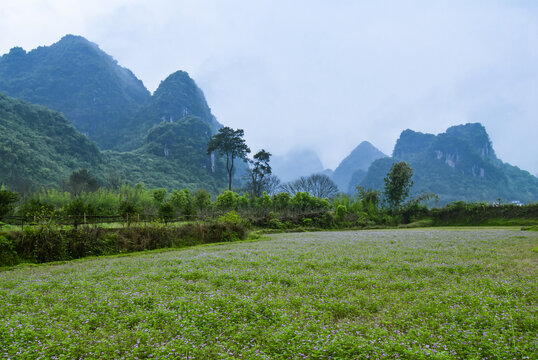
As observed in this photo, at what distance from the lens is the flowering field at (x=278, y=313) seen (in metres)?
4.38

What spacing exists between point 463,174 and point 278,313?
610ft

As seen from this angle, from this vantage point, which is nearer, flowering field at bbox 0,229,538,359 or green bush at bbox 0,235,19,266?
flowering field at bbox 0,229,538,359

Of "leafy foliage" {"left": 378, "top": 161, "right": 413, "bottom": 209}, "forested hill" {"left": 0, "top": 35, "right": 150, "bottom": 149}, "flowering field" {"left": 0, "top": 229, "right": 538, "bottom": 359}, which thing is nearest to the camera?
"flowering field" {"left": 0, "top": 229, "right": 538, "bottom": 359}

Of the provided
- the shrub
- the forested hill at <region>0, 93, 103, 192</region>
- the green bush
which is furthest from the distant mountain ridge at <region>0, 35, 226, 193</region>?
the green bush

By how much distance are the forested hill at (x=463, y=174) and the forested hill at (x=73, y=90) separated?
531ft

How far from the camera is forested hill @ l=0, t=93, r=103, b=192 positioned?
66.4m

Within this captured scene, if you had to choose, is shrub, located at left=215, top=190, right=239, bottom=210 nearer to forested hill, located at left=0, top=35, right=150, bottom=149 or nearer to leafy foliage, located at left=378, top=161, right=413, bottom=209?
leafy foliage, located at left=378, top=161, right=413, bottom=209

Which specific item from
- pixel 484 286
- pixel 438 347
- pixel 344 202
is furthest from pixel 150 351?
pixel 344 202

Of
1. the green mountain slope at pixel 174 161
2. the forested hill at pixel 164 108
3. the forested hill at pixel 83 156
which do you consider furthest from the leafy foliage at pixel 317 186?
the forested hill at pixel 164 108

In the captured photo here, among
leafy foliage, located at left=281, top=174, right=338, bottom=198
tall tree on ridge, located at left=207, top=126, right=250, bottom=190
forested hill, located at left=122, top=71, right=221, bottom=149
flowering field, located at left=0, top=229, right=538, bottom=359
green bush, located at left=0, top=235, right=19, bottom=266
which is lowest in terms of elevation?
flowering field, located at left=0, top=229, right=538, bottom=359

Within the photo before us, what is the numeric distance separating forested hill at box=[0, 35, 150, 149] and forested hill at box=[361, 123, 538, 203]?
531 ft

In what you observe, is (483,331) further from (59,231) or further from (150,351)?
(59,231)

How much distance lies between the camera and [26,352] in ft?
13.9

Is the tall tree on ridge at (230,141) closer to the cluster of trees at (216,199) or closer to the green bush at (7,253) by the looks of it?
the cluster of trees at (216,199)
